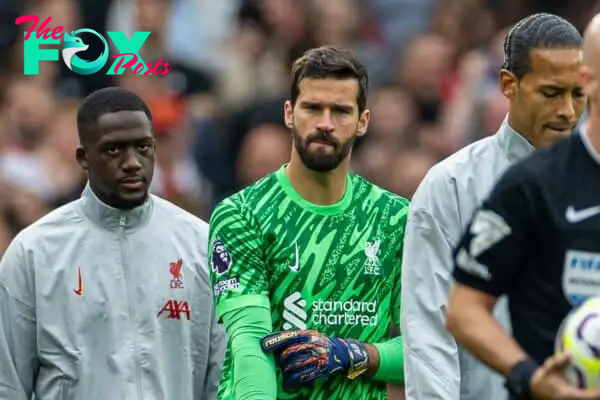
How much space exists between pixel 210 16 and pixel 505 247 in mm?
9917

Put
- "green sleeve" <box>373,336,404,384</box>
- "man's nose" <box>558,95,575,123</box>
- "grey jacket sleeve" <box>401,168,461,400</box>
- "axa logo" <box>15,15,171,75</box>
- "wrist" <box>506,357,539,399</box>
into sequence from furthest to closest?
"axa logo" <box>15,15,171,75</box> → "green sleeve" <box>373,336,404,384</box> → "grey jacket sleeve" <box>401,168,461,400</box> → "man's nose" <box>558,95,575,123</box> → "wrist" <box>506,357,539,399</box>

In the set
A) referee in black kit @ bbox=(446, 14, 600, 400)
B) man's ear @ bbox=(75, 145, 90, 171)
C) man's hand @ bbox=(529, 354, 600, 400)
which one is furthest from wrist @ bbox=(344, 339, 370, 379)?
man's hand @ bbox=(529, 354, 600, 400)

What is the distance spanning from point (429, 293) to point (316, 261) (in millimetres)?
461

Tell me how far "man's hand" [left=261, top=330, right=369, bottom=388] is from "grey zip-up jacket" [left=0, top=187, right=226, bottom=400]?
2.53ft

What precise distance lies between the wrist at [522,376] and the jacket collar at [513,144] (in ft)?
7.27

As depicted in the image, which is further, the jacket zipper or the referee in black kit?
the jacket zipper

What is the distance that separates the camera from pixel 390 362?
7.84 m

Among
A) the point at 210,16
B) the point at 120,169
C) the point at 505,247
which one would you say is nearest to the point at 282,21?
the point at 210,16

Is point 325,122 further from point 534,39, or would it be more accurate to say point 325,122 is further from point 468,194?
point 534,39

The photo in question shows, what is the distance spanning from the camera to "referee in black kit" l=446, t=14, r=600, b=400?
18.6 feet

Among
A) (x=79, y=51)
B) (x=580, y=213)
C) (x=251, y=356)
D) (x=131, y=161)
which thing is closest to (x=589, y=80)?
(x=580, y=213)

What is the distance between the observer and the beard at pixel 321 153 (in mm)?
7855

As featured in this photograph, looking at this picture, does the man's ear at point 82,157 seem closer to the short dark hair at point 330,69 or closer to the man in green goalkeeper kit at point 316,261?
the man in green goalkeeper kit at point 316,261

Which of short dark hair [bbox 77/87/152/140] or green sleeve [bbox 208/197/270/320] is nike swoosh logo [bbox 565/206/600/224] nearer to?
green sleeve [bbox 208/197/270/320]
